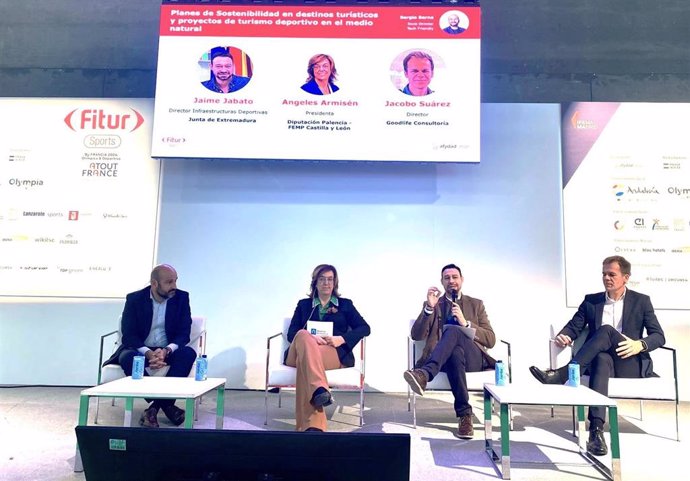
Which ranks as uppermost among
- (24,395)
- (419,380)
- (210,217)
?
(210,217)

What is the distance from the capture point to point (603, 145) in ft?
13.6

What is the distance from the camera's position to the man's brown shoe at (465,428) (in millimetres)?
2793

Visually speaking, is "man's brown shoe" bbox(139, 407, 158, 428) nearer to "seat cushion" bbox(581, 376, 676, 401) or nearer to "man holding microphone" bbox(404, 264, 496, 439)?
"man holding microphone" bbox(404, 264, 496, 439)

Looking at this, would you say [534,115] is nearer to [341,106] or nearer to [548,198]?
[548,198]

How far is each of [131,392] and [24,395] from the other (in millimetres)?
2204

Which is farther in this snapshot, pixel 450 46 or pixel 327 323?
pixel 450 46

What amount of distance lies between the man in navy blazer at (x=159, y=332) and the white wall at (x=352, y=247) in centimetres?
102

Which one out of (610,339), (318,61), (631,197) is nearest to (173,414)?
(610,339)

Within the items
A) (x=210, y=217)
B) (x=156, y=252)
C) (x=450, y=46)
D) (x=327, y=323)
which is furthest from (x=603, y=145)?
(x=156, y=252)

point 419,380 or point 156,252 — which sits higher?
point 156,252

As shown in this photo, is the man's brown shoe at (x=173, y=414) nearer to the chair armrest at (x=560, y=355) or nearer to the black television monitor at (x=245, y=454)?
the chair armrest at (x=560, y=355)

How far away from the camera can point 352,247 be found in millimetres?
4207

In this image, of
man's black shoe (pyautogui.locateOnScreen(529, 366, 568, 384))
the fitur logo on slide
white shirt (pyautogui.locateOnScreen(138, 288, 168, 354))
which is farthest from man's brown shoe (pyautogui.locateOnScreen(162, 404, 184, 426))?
the fitur logo on slide

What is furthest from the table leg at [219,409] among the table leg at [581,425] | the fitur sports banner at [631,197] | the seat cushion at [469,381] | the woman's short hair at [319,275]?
the fitur sports banner at [631,197]
